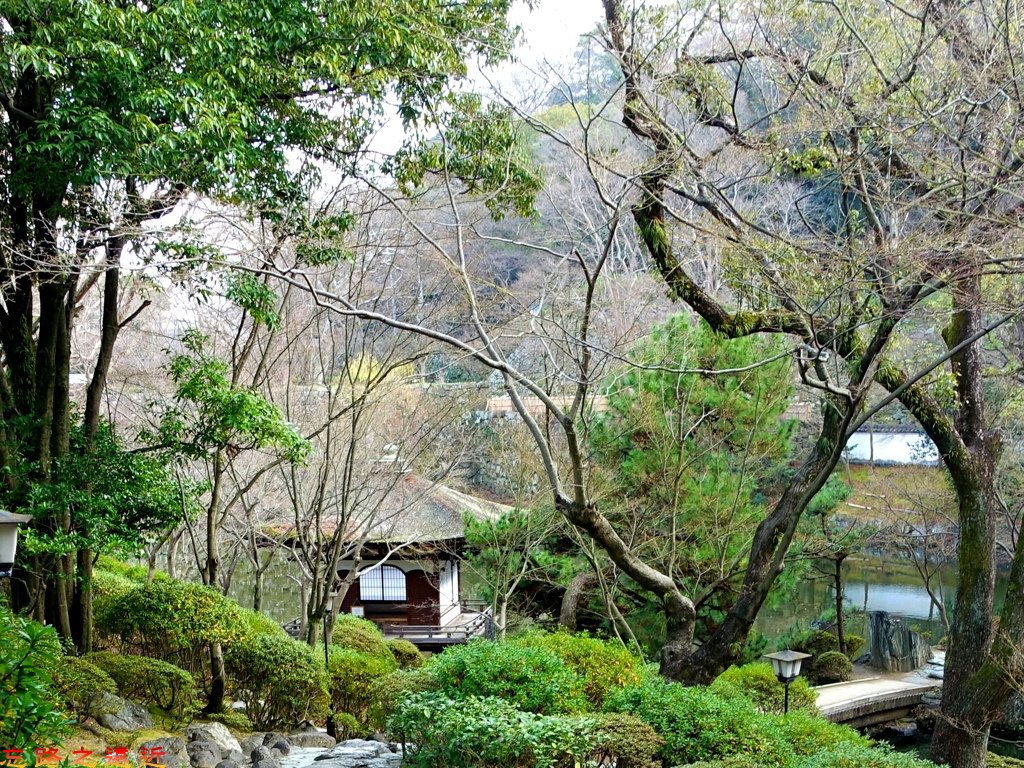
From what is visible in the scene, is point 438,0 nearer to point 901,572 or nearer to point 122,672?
point 122,672

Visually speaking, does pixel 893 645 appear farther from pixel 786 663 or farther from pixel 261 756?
pixel 261 756

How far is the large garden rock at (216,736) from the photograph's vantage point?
249 inches

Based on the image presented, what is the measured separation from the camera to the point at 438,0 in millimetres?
6793

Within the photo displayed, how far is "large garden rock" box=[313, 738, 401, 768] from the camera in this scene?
5.94 meters

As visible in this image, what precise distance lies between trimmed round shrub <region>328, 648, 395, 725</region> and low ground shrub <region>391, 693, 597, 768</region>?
3869mm

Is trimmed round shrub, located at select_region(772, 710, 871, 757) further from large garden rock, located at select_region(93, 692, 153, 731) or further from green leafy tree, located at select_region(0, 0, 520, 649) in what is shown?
green leafy tree, located at select_region(0, 0, 520, 649)

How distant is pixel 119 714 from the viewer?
6133mm

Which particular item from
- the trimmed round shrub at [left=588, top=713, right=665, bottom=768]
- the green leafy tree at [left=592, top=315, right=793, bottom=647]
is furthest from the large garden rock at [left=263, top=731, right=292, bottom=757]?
the green leafy tree at [left=592, top=315, right=793, bottom=647]

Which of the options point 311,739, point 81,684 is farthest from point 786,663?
point 81,684

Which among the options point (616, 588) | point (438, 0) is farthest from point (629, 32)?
point (616, 588)

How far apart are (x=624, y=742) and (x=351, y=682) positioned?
4.72 m

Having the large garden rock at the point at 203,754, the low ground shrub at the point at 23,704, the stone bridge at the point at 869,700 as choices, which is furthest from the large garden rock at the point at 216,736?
the stone bridge at the point at 869,700

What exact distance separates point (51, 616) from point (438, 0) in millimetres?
5710

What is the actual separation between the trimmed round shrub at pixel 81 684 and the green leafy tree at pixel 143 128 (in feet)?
2.77
